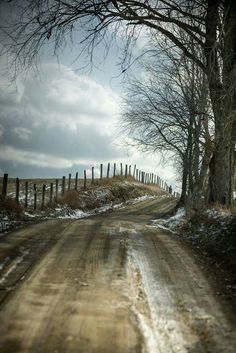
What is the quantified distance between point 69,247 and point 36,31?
7.15m

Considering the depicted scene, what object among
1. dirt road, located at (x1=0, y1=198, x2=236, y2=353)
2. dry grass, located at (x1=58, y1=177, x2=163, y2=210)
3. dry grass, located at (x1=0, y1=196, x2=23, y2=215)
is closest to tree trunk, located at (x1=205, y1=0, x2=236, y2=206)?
dirt road, located at (x1=0, y1=198, x2=236, y2=353)

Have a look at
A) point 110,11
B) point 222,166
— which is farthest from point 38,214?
point 110,11

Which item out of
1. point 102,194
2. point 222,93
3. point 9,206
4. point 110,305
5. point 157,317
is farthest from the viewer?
point 102,194

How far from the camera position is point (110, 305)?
6746mm

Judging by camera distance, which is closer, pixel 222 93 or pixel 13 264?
pixel 13 264

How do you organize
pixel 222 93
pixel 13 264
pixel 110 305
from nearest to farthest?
pixel 110 305, pixel 13 264, pixel 222 93

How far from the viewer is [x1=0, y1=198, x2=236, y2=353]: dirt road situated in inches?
217

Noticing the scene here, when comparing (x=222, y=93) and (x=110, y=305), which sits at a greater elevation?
(x=222, y=93)

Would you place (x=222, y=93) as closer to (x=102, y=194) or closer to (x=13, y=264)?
(x=13, y=264)

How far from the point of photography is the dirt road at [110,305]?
550 centimetres

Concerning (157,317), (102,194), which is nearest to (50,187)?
(102,194)

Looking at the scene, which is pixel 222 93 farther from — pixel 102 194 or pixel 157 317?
pixel 102 194

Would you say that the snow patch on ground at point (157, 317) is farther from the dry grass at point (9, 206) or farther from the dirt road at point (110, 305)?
the dry grass at point (9, 206)

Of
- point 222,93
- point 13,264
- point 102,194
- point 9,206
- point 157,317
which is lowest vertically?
point 157,317
